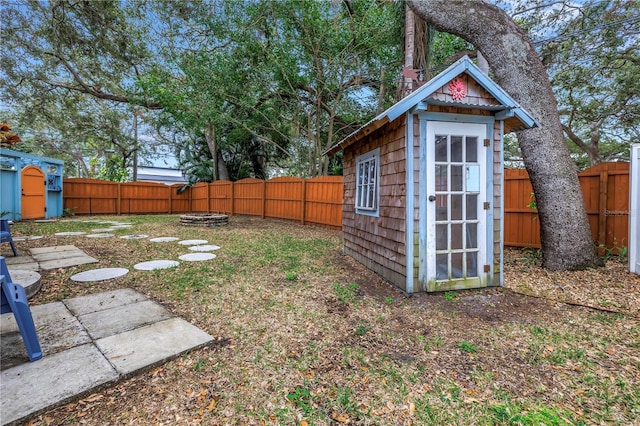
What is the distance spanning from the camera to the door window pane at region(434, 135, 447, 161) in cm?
340

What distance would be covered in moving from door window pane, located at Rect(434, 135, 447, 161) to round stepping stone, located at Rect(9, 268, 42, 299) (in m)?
4.56

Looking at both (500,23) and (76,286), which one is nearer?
(76,286)

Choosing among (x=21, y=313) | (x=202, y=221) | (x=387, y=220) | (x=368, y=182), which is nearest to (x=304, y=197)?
(x=202, y=221)

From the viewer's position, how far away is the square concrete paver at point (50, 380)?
150 centimetres

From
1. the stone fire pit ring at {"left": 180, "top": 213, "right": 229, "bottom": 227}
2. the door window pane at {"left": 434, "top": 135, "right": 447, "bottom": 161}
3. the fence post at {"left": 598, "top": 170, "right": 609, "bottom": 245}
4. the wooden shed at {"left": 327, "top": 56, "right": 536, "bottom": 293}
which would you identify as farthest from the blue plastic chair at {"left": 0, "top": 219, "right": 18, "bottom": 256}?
the fence post at {"left": 598, "top": 170, "right": 609, "bottom": 245}

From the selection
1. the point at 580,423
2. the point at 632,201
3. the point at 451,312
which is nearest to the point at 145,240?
the point at 451,312

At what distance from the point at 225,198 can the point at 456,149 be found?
1133 centimetres

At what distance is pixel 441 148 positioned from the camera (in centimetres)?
341

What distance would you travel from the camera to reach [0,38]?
9719 mm

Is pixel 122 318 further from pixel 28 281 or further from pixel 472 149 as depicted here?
pixel 472 149

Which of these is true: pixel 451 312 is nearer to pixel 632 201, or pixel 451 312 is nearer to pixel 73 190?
pixel 632 201

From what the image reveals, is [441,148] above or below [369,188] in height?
above

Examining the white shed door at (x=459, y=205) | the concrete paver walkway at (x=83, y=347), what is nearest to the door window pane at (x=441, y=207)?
the white shed door at (x=459, y=205)

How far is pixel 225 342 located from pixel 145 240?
5.10m
